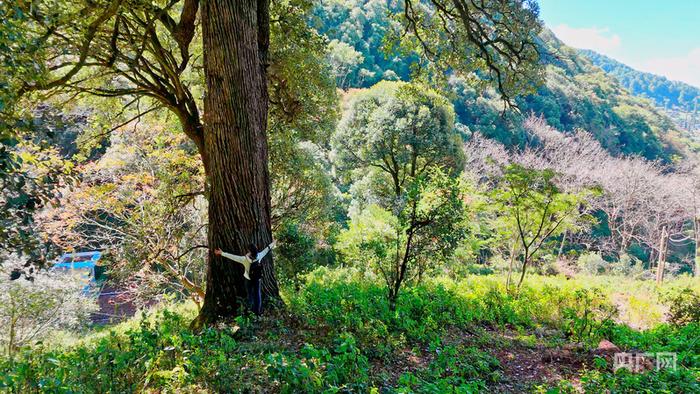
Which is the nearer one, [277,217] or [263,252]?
[263,252]

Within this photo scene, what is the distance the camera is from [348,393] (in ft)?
8.12

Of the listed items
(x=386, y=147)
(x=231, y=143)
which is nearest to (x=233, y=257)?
(x=231, y=143)

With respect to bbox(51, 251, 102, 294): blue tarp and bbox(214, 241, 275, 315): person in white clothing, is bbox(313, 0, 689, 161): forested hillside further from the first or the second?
bbox(214, 241, 275, 315): person in white clothing

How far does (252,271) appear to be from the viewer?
14.5 feet

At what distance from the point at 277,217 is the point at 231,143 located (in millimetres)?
4652

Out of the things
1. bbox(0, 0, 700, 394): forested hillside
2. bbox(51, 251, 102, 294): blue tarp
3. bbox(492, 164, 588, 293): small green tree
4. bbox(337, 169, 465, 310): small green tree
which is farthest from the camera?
bbox(51, 251, 102, 294): blue tarp

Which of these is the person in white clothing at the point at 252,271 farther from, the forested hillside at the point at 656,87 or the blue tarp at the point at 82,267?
the forested hillside at the point at 656,87

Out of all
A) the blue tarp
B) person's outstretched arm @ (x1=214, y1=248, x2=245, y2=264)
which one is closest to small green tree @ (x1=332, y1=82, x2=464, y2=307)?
person's outstretched arm @ (x1=214, y1=248, x2=245, y2=264)

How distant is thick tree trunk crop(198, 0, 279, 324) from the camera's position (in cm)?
436

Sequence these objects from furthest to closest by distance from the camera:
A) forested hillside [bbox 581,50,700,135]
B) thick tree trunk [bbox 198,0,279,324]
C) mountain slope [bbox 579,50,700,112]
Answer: mountain slope [bbox 579,50,700,112] → forested hillside [bbox 581,50,700,135] → thick tree trunk [bbox 198,0,279,324]

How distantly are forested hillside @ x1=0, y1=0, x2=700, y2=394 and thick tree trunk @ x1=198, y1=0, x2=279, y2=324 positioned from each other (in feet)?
0.08

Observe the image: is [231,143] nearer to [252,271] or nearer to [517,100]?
[252,271]

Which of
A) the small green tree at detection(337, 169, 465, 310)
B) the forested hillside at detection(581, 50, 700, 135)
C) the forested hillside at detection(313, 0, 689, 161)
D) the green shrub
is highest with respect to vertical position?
the forested hillside at detection(581, 50, 700, 135)

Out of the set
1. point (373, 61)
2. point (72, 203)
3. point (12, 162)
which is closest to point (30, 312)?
point (72, 203)
